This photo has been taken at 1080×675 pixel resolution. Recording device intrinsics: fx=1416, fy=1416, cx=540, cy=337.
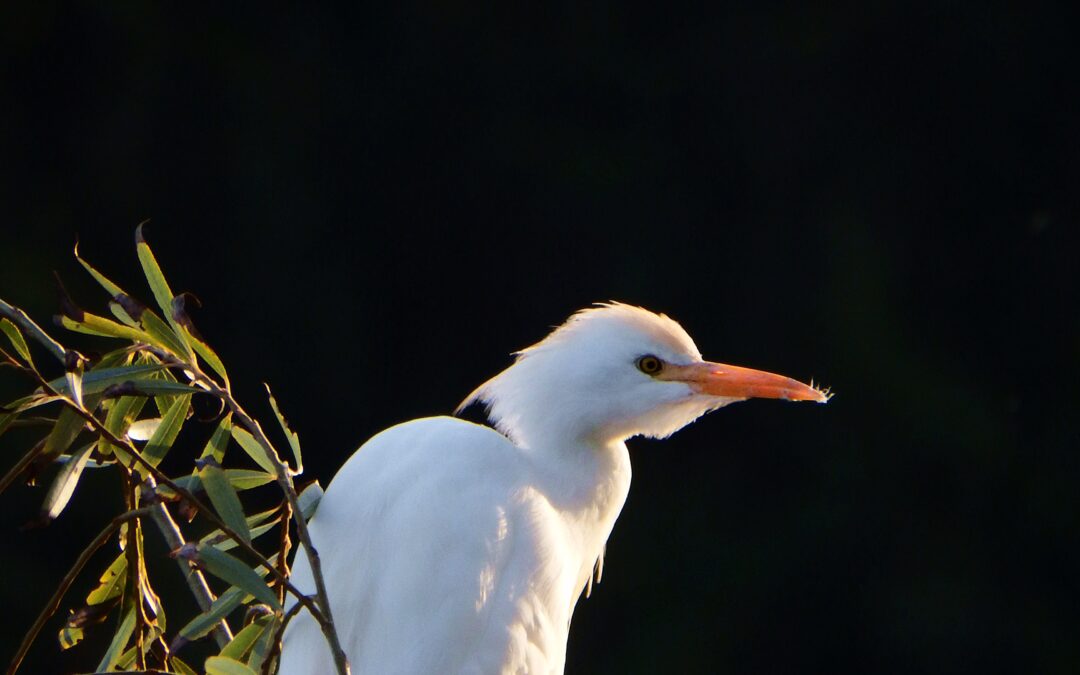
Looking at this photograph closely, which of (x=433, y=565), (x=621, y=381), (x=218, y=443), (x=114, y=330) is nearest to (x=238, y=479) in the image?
(x=218, y=443)

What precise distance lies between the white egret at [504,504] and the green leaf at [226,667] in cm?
37

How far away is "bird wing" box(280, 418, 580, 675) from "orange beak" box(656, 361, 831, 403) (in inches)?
8.4

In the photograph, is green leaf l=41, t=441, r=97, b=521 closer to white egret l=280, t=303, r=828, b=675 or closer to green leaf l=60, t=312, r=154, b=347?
green leaf l=60, t=312, r=154, b=347

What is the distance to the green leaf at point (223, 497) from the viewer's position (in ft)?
2.91

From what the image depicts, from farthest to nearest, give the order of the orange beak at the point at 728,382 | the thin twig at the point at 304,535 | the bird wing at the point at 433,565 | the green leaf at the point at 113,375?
the orange beak at the point at 728,382, the bird wing at the point at 433,565, the green leaf at the point at 113,375, the thin twig at the point at 304,535

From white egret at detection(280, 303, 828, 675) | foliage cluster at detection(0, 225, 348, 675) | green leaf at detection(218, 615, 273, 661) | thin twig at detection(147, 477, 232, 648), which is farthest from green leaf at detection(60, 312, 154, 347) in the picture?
white egret at detection(280, 303, 828, 675)

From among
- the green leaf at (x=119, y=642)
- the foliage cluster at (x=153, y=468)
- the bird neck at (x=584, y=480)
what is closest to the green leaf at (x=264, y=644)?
the foliage cluster at (x=153, y=468)

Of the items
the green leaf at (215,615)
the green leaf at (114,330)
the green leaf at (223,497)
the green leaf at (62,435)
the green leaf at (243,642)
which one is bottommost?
the green leaf at (243,642)

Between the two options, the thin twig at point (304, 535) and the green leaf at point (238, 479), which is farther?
the green leaf at point (238, 479)

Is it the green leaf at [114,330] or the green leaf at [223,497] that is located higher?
the green leaf at [114,330]

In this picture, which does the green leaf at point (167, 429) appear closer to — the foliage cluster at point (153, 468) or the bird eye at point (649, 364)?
the foliage cluster at point (153, 468)

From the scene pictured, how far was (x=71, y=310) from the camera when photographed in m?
0.87

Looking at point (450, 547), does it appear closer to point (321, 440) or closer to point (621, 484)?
point (621, 484)

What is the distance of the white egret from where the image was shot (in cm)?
127
